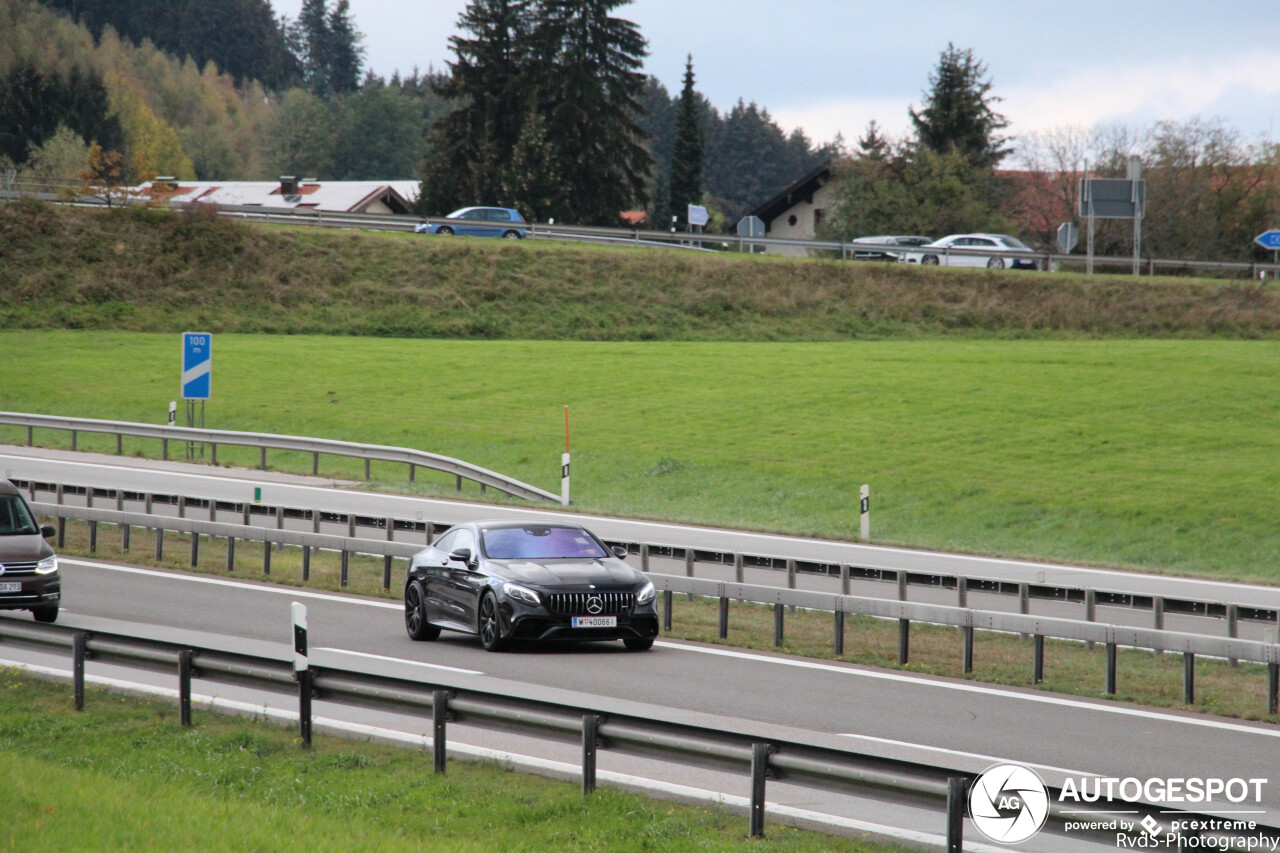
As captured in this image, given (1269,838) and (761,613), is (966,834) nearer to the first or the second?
(1269,838)

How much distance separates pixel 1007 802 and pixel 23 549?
1173 cm

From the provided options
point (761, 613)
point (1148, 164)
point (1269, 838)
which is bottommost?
point (761, 613)

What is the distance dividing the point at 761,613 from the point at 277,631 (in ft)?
20.2

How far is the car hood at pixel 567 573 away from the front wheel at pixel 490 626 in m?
0.32

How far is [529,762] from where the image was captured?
29.9ft

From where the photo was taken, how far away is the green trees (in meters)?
76.5

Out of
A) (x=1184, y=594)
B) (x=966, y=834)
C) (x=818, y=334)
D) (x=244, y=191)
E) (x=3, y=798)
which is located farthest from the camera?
(x=244, y=191)

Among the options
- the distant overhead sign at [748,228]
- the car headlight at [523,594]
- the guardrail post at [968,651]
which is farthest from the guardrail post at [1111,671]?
the distant overhead sign at [748,228]

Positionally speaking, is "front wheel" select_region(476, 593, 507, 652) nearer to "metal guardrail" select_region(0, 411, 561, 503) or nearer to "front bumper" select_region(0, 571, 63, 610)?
"front bumper" select_region(0, 571, 63, 610)

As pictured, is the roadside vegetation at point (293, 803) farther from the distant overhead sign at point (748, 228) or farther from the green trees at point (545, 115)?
the green trees at point (545, 115)

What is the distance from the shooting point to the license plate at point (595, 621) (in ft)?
45.8

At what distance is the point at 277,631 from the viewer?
48.7 feet

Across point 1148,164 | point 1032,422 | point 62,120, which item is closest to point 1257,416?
point 1032,422

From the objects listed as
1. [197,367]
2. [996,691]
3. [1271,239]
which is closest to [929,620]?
[996,691]
